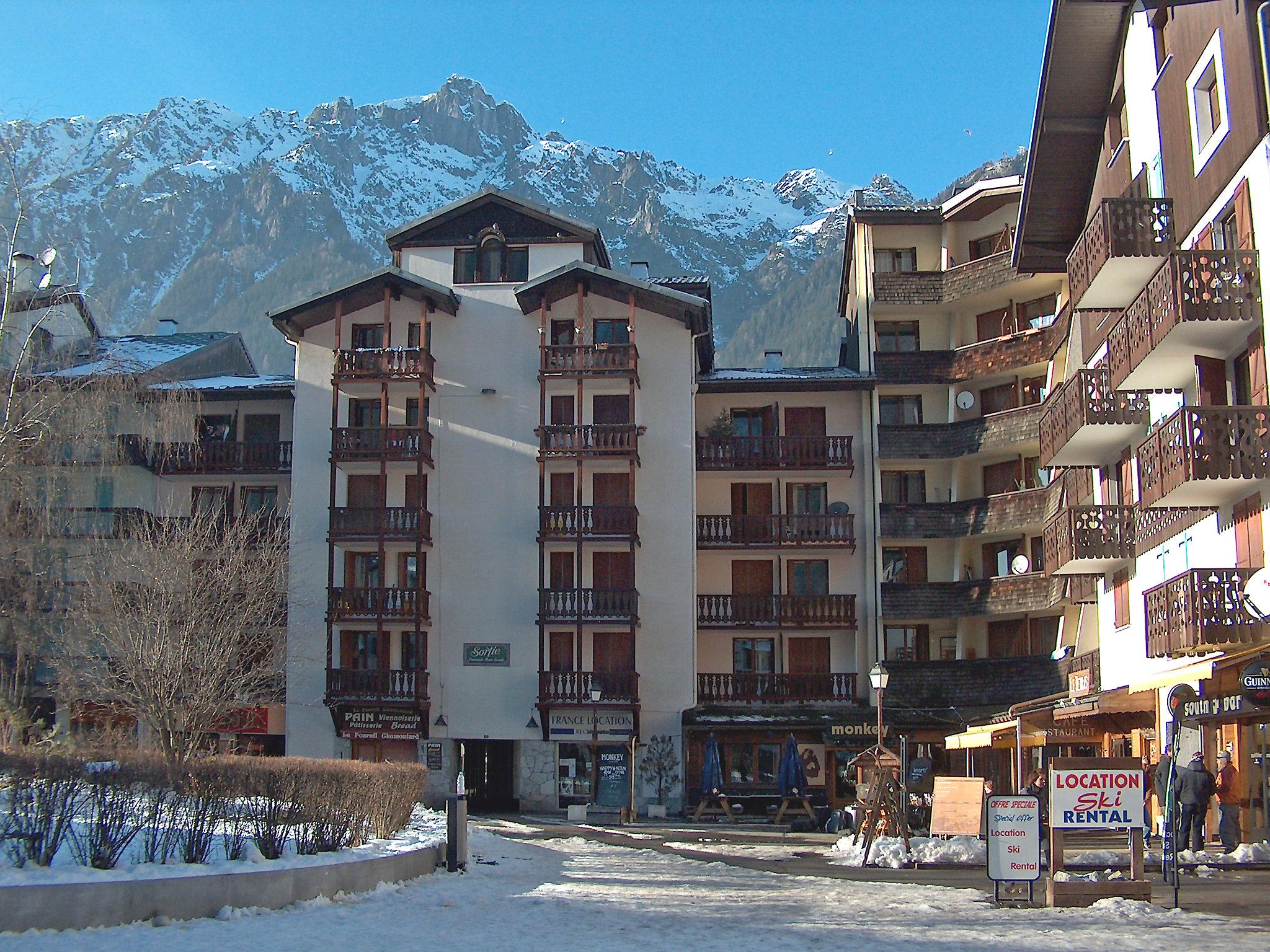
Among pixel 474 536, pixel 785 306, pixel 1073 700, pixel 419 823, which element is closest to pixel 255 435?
pixel 474 536

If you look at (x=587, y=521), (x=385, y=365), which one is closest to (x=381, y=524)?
(x=385, y=365)

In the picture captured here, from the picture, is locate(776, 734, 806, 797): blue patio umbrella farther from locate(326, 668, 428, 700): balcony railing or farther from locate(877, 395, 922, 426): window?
locate(877, 395, 922, 426): window

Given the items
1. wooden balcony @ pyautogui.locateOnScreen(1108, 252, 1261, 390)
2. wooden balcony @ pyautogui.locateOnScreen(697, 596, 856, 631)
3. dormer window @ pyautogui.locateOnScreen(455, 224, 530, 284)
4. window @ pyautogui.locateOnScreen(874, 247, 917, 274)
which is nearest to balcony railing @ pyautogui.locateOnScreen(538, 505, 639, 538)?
wooden balcony @ pyautogui.locateOnScreen(697, 596, 856, 631)

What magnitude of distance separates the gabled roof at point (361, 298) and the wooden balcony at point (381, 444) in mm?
3885

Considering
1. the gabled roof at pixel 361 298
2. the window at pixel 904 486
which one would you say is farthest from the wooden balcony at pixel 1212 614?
the gabled roof at pixel 361 298

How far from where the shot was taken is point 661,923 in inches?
559

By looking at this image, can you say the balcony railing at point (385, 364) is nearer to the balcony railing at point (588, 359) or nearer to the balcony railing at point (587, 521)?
the balcony railing at point (588, 359)

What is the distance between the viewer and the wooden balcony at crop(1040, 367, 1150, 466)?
84.0ft

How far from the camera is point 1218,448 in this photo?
63.4 ft

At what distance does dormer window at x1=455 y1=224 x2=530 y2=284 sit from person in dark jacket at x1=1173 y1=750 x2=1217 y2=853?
89.1 ft

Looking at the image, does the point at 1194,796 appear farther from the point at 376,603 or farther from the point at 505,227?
the point at 505,227

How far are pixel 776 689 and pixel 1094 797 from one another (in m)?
26.0

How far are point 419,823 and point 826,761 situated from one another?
19.7 metres

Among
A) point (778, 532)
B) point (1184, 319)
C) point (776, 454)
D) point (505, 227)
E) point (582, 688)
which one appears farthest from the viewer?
point (505, 227)
